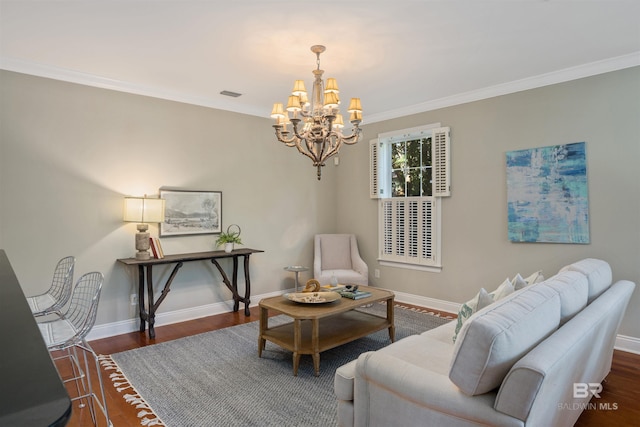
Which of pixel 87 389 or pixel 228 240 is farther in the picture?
pixel 228 240

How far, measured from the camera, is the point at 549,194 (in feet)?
12.4

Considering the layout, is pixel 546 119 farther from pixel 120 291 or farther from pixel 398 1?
pixel 120 291

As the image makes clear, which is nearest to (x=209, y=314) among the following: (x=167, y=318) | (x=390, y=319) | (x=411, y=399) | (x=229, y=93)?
(x=167, y=318)

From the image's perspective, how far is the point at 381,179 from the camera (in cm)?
532

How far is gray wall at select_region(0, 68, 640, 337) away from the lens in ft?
11.2

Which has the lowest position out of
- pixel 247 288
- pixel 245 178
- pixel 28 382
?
pixel 247 288

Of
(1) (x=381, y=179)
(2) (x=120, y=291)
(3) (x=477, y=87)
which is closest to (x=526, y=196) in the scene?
(3) (x=477, y=87)

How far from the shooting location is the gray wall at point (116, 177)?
3.45m

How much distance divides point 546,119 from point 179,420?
4160 mm

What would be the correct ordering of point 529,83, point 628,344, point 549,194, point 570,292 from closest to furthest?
point 570,292 → point 628,344 → point 549,194 → point 529,83

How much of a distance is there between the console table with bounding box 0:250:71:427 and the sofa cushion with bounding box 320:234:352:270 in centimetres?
441

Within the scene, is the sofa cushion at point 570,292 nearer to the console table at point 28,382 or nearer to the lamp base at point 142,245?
the console table at point 28,382

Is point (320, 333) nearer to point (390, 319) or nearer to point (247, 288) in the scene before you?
point (390, 319)

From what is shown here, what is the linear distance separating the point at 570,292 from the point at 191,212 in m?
3.77
